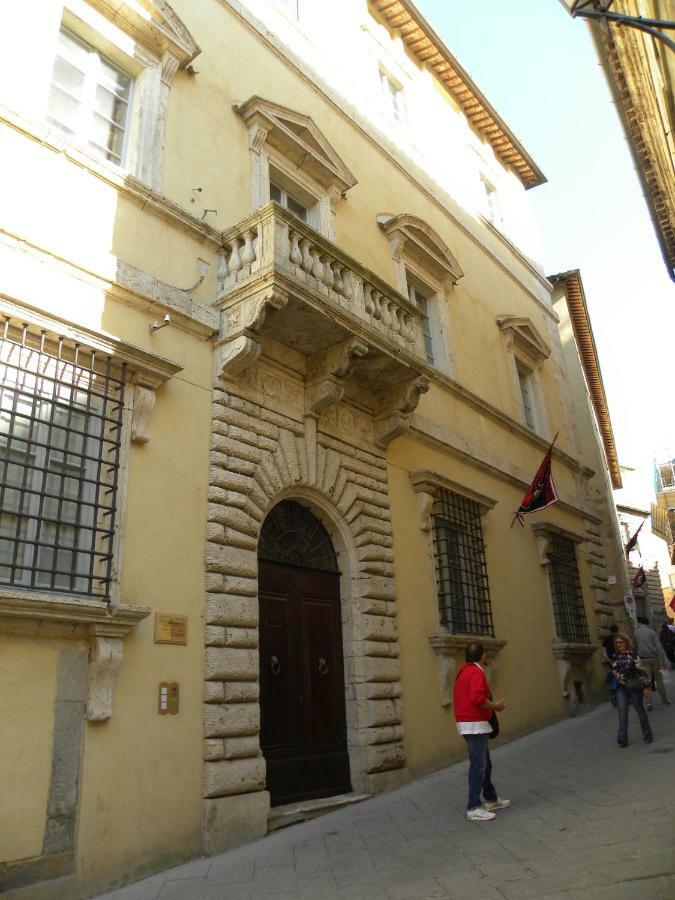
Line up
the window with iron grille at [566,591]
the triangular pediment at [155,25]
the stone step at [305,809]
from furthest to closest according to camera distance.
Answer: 1. the window with iron grille at [566,591]
2. the triangular pediment at [155,25]
3. the stone step at [305,809]

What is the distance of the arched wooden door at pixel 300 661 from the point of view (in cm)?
704

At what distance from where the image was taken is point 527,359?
15.3 metres

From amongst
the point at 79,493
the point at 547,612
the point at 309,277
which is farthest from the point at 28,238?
the point at 547,612

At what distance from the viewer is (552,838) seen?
515 centimetres

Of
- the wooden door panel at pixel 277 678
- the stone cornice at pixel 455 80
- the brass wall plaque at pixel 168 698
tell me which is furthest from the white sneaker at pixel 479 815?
the stone cornice at pixel 455 80

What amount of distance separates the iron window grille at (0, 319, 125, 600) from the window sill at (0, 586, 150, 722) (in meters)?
0.18

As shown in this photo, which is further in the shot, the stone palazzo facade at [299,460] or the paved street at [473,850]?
the stone palazzo facade at [299,460]

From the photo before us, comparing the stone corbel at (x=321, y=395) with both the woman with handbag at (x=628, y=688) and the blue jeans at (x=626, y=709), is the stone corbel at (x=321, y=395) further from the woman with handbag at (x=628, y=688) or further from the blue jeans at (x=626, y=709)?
the blue jeans at (x=626, y=709)

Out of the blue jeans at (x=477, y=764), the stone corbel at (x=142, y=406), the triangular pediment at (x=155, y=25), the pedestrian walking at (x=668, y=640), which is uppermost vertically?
the triangular pediment at (x=155, y=25)

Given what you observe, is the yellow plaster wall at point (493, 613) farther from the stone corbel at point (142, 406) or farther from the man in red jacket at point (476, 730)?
the stone corbel at point (142, 406)

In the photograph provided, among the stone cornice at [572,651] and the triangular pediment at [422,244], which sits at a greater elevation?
the triangular pediment at [422,244]

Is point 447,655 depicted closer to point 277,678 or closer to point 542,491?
point 277,678

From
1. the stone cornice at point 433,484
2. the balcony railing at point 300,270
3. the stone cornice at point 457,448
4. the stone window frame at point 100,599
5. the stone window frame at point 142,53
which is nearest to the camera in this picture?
the stone window frame at point 100,599

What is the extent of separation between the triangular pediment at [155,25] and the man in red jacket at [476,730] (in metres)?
7.36
